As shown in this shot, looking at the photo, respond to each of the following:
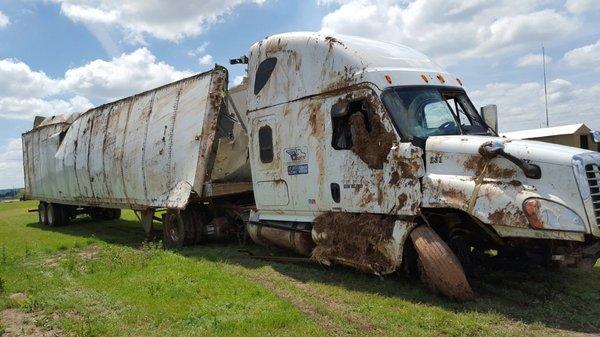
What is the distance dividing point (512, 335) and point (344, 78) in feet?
13.9

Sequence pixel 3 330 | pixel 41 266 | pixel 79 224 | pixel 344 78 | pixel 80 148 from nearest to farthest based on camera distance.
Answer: pixel 3 330 → pixel 344 78 → pixel 41 266 → pixel 80 148 → pixel 79 224

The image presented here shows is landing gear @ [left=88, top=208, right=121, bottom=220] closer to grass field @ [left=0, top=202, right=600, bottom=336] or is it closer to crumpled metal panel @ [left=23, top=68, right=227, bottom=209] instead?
crumpled metal panel @ [left=23, top=68, right=227, bottom=209]

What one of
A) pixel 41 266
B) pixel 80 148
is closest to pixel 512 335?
pixel 41 266

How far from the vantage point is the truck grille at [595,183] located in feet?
18.3

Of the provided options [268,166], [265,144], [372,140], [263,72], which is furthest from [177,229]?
[372,140]

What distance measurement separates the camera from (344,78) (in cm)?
789

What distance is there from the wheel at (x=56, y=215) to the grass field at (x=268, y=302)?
10.4m

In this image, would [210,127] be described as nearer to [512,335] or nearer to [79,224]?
[512,335]

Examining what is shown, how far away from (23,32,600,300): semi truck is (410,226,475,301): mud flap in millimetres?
16

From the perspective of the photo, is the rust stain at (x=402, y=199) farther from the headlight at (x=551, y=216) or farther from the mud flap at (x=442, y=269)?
the headlight at (x=551, y=216)

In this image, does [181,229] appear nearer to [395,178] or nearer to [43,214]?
[395,178]

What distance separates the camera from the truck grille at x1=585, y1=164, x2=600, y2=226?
5582mm

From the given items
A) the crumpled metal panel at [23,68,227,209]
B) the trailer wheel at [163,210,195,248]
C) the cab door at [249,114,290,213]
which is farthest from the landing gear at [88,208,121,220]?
the cab door at [249,114,290,213]

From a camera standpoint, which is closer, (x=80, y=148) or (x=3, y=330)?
(x=3, y=330)
